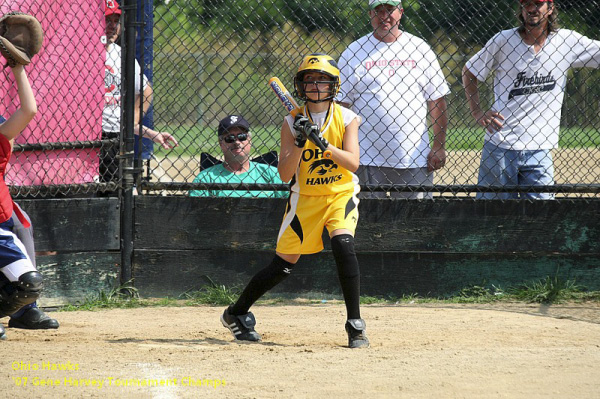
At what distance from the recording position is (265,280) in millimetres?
4906

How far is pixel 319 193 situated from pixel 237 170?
1.73 m

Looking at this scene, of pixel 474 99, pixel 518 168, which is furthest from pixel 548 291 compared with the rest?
pixel 474 99

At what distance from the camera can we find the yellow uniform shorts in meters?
4.81

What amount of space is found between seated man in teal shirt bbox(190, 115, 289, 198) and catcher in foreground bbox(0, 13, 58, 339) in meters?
1.65

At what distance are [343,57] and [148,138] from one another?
165 centimetres

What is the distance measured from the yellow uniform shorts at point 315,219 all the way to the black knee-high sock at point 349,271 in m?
0.11

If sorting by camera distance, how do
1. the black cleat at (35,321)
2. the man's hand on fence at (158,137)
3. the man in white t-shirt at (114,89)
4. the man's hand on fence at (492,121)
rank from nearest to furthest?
the black cleat at (35,321) → the man's hand on fence at (492,121) → the man in white t-shirt at (114,89) → the man's hand on fence at (158,137)

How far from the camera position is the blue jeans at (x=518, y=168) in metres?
6.21

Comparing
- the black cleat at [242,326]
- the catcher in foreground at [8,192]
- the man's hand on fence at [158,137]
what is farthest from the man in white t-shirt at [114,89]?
the black cleat at [242,326]

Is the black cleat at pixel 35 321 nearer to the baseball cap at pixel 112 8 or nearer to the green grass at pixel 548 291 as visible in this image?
the baseball cap at pixel 112 8

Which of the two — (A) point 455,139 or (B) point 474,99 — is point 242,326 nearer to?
(B) point 474,99

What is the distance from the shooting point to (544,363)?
4.22 metres

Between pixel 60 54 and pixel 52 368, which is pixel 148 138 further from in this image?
pixel 52 368

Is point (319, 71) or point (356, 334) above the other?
point (319, 71)
